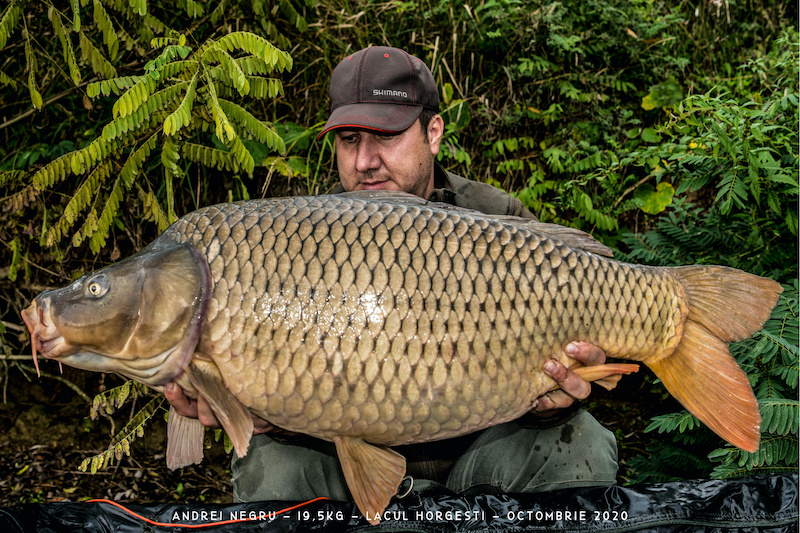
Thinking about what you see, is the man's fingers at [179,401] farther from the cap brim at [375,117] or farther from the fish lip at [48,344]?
the cap brim at [375,117]

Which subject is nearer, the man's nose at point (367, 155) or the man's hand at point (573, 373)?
the man's hand at point (573, 373)

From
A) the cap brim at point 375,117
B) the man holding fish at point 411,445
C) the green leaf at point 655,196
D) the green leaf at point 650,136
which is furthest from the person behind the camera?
the green leaf at point 650,136

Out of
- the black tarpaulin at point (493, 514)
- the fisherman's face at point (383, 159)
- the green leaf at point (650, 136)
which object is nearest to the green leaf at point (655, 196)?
the green leaf at point (650, 136)

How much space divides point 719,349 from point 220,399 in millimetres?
1037

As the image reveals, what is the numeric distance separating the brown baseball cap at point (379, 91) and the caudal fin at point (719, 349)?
0.93m

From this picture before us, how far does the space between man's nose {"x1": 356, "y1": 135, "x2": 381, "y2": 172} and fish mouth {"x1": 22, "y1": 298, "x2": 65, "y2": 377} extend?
3.21 feet

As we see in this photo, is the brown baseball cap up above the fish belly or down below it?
above

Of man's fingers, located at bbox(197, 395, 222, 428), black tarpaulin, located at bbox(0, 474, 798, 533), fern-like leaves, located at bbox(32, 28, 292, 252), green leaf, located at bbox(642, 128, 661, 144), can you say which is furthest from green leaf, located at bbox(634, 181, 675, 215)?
man's fingers, located at bbox(197, 395, 222, 428)

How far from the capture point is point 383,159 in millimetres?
1907

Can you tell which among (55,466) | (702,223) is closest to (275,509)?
(55,466)

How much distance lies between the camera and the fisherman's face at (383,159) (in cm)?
190

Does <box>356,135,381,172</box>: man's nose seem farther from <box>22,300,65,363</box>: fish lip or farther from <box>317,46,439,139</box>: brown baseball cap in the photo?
<box>22,300,65,363</box>: fish lip

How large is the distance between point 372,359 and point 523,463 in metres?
0.70

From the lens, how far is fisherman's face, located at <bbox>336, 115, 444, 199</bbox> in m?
1.90
